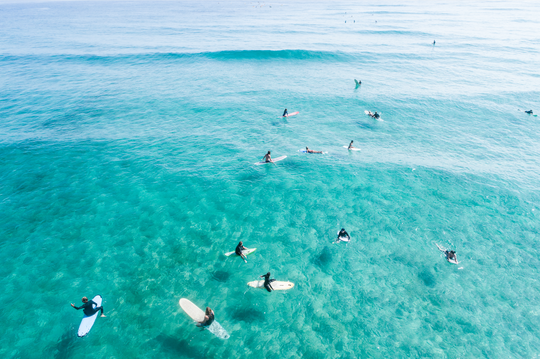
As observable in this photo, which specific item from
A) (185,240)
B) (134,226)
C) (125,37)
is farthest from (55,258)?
(125,37)

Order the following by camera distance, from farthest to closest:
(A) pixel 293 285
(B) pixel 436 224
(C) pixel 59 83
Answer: (C) pixel 59 83, (B) pixel 436 224, (A) pixel 293 285

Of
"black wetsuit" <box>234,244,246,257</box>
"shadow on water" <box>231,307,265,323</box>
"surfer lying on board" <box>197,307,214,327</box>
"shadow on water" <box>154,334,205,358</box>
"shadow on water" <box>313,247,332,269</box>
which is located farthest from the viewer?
"shadow on water" <box>313,247,332,269</box>

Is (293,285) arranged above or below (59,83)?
below

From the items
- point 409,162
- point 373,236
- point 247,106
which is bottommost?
point 373,236

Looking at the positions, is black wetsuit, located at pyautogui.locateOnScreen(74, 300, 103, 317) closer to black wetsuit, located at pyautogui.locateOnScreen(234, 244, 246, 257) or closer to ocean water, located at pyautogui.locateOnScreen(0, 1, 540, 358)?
ocean water, located at pyautogui.locateOnScreen(0, 1, 540, 358)

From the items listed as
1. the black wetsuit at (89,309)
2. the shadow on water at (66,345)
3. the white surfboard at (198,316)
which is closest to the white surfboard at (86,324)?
the black wetsuit at (89,309)

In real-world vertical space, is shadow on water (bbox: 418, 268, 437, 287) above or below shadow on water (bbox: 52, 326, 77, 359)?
above

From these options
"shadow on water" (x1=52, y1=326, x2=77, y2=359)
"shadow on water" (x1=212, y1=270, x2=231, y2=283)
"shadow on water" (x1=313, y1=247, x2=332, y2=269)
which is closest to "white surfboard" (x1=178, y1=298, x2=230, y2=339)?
"shadow on water" (x1=212, y1=270, x2=231, y2=283)

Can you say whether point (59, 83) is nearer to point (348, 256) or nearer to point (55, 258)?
point (55, 258)
